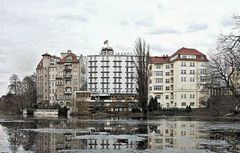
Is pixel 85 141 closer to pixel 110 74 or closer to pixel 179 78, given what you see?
pixel 179 78

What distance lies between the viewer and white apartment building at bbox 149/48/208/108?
141 meters

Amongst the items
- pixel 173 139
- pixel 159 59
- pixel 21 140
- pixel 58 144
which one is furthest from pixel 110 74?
pixel 58 144

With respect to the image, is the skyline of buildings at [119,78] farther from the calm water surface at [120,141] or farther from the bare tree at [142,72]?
the calm water surface at [120,141]

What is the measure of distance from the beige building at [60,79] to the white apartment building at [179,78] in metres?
33.5

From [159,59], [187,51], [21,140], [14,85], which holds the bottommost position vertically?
[21,140]

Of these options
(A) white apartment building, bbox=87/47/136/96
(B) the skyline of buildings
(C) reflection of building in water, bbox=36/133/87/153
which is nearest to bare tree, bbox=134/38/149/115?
(B) the skyline of buildings

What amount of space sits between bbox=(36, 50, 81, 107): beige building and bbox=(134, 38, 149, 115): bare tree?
51893 millimetres

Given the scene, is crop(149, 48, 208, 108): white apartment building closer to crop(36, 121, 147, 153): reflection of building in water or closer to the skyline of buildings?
the skyline of buildings

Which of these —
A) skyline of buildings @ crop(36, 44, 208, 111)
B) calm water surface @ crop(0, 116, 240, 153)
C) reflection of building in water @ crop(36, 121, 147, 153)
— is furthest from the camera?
skyline of buildings @ crop(36, 44, 208, 111)

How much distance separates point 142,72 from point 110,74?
54.9 m

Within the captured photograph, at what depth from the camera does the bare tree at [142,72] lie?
101625 mm

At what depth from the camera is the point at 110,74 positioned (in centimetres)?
15688

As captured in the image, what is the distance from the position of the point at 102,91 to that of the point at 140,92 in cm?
5599

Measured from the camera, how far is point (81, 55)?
552 feet
